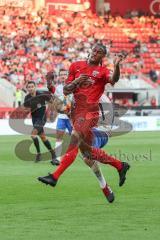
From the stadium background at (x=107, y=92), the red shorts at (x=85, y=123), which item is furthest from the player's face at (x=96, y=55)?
the stadium background at (x=107, y=92)

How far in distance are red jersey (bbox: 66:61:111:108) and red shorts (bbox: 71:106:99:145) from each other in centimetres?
13

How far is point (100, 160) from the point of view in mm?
10703

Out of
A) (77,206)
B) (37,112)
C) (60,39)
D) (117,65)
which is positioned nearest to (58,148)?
(37,112)

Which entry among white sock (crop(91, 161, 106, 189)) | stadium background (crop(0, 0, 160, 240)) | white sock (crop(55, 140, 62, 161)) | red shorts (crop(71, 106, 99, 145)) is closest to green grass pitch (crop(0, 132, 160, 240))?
stadium background (crop(0, 0, 160, 240))

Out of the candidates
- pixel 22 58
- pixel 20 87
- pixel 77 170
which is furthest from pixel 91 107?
pixel 22 58

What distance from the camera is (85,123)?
10773 millimetres

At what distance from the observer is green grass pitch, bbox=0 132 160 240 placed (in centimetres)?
813

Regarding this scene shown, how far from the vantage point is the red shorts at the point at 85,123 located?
1073cm

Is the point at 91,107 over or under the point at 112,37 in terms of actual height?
over

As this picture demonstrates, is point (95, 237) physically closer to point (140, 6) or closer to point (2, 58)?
point (2, 58)

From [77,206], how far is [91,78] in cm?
182

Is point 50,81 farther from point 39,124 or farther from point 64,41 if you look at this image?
point 64,41

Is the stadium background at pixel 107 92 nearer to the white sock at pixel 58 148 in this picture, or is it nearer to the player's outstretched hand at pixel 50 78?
the white sock at pixel 58 148

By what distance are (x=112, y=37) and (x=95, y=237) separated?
130 feet
